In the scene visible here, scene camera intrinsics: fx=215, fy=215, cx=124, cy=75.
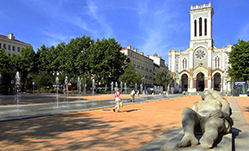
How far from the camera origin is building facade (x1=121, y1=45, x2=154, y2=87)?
82.0 meters

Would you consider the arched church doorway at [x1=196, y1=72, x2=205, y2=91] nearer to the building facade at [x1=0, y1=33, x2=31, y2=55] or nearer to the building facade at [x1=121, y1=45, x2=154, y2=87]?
the building facade at [x1=121, y1=45, x2=154, y2=87]

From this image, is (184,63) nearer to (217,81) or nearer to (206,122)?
(217,81)

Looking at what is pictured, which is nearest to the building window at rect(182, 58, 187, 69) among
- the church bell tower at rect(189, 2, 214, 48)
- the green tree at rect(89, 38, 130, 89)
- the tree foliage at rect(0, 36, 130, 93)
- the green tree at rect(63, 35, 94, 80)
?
the church bell tower at rect(189, 2, 214, 48)

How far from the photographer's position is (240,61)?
1620 inches

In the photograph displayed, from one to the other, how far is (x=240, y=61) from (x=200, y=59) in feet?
117

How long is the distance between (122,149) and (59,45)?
180ft

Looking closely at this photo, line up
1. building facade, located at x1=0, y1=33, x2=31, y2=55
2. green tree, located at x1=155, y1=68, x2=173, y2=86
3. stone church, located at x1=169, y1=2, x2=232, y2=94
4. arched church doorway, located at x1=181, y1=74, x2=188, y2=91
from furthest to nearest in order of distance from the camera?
arched church doorway, located at x1=181, y1=74, x2=188, y2=91, green tree, located at x1=155, y1=68, x2=173, y2=86, stone church, located at x1=169, y1=2, x2=232, y2=94, building facade, located at x1=0, y1=33, x2=31, y2=55

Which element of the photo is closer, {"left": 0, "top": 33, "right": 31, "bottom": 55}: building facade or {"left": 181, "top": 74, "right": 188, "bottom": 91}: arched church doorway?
{"left": 0, "top": 33, "right": 31, "bottom": 55}: building facade

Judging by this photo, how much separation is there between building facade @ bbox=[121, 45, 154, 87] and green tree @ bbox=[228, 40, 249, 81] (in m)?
39.1

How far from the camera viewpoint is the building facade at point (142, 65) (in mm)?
82006

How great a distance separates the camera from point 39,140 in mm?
5902

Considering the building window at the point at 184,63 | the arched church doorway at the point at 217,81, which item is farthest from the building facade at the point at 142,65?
the arched church doorway at the point at 217,81

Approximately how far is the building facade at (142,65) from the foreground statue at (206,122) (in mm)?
73301

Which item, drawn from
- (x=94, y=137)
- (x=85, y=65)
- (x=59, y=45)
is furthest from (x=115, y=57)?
→ (x=94, y=137)
